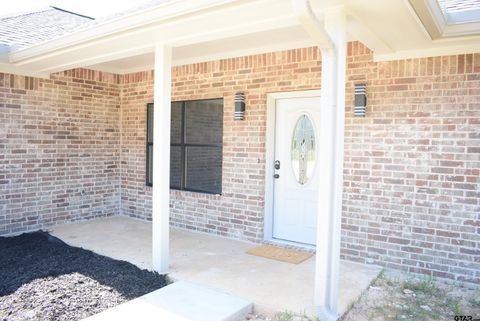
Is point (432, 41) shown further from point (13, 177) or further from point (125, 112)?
point (13, 177)

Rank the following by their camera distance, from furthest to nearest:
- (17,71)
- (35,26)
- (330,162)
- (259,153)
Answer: (35,26)
(17,71)
(259,153)
(330,162)

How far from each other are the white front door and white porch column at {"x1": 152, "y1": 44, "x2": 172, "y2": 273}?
182 centimetres

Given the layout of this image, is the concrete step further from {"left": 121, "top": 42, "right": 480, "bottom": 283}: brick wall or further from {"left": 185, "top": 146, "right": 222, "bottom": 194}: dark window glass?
{"left": 185, "top": 146, "right": 222, "bottom": 194}: dark window glass

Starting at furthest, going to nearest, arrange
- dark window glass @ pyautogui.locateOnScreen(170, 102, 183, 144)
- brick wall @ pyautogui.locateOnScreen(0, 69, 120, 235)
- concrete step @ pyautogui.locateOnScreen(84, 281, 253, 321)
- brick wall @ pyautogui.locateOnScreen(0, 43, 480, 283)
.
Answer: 1. dark window glass @ pyautogui.locateOnScreen(170, 102, 183, 144)
2. brick wall @ pyautogui.locateOnScreen(0, 69, 120, 235)
3. brick wall @ pyautogui.locateOnScreen(0, 43, 480, 283)
4. concrete step @ pyautogui.locateOnScreen(84, 281, 253, 321)

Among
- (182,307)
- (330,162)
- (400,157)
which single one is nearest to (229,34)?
(330,162)

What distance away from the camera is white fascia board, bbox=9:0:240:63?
3.36 meters

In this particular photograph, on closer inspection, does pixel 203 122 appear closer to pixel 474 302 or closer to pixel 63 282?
pixel 63 282

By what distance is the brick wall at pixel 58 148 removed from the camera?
237 inches

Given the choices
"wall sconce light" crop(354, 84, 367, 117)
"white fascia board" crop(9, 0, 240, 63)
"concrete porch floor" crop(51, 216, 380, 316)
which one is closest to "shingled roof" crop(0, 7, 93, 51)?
"white fascia board" crop(9, 0, 240, 63)

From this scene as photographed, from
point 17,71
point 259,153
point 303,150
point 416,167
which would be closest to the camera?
point 416,167

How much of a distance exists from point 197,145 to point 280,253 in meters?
2.30

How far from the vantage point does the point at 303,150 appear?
17.8ft

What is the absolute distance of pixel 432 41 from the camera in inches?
157

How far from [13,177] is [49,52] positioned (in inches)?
85.1
